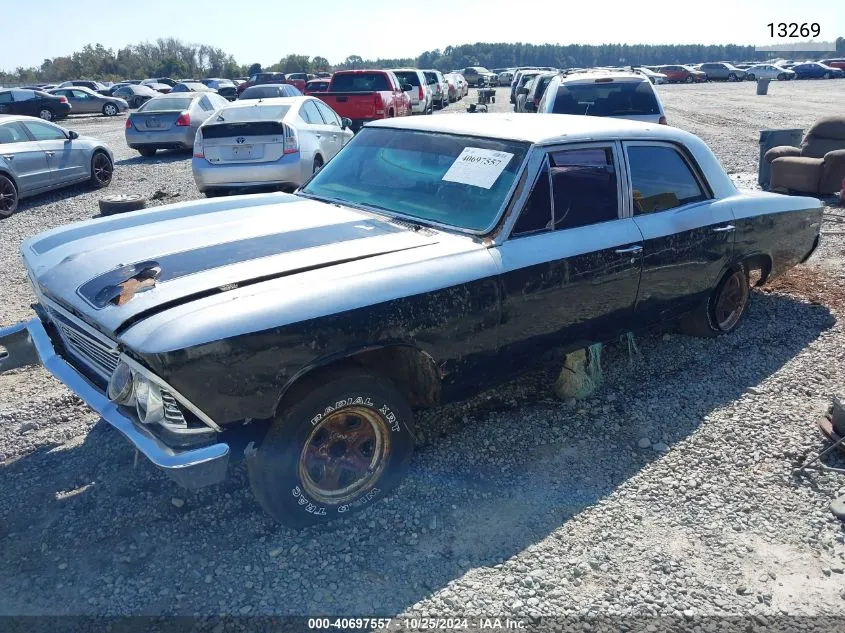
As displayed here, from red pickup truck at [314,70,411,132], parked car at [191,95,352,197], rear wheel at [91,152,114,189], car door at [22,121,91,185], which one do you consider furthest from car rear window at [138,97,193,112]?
parked car at [191,95,352,197]

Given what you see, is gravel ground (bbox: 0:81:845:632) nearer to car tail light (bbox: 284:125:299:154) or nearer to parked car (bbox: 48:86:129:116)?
car tail light (bbox: 284:125:299:154)

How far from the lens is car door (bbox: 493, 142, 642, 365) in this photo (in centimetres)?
356

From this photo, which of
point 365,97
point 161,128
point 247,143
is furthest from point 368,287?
point 161,128

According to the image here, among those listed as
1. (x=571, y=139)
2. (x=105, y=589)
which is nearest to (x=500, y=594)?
(x=105, y=589)

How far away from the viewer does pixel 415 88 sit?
21.1m

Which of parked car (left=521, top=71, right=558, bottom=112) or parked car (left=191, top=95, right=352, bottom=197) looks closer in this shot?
parked car (left=191, top=95, right=352, bottom=197)

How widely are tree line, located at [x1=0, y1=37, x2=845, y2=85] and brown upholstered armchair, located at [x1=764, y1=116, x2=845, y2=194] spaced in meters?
54.5

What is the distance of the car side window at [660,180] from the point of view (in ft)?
13.8

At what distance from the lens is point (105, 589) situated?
2828 millimetres

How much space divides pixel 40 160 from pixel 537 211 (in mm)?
9584

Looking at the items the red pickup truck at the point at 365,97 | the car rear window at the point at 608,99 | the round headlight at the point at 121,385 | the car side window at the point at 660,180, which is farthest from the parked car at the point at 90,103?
the round headlight at the point at 121,385

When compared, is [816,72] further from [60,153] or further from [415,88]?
[60,153]

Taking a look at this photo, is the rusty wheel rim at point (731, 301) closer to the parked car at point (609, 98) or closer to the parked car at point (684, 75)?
the parked car at point (609, 98)

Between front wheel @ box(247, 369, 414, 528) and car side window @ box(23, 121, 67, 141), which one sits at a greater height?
car side window @ box(23, 121, 67, 141)
